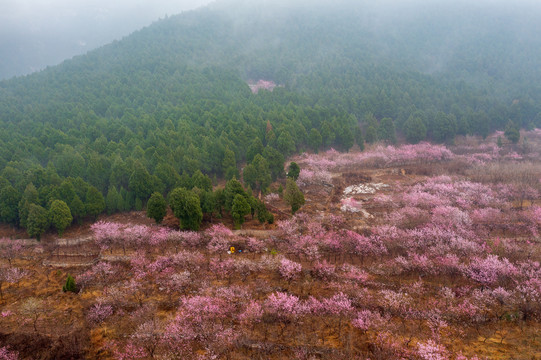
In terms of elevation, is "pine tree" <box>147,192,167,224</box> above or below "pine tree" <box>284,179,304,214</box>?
above

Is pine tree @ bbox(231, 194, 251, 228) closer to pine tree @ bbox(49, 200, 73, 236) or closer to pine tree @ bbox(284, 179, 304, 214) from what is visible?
pine tree @ bbox(284, 179, 304, 214)

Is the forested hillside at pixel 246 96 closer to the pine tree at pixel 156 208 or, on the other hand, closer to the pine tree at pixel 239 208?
the pine tree at pixel 156 208

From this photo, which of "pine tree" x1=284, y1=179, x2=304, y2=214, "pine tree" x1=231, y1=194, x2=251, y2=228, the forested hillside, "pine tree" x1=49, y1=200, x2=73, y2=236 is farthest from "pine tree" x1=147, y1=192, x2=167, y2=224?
"pine tree" x1=284, y1=179, x2=304, y2=214

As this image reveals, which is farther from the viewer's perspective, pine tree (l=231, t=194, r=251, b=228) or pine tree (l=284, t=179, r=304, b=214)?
pine tree (l=284, t=179, r=304, b=214)


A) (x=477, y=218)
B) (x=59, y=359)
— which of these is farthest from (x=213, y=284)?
(x=477, y=218)

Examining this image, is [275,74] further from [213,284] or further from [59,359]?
[59,359]

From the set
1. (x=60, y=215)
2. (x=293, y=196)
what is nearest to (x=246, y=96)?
(x=293, y=196)

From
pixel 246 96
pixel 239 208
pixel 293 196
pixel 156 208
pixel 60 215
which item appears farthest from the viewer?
pixel 246 96

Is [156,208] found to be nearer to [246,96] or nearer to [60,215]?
[60,215]
